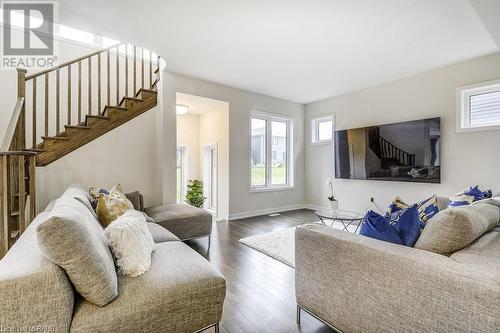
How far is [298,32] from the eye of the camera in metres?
3.03

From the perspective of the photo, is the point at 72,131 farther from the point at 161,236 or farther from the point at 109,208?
the point at 161,236

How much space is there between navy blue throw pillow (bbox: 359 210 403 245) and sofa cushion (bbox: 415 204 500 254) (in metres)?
0.13

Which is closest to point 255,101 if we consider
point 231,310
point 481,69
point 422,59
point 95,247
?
point 422,59

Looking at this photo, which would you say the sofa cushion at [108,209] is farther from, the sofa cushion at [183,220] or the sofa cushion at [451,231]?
the sofa cushion at [451,231]

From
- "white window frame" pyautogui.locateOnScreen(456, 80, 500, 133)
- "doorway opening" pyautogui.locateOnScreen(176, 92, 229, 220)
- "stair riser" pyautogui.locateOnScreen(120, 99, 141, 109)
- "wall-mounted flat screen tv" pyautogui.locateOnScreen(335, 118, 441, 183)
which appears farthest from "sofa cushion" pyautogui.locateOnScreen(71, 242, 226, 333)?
"white window frame" pyautogui.locateOnScreen(456, 80, 500, 133)

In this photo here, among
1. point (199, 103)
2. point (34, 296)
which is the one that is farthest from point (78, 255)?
point (199, 103)

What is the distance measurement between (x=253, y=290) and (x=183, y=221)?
1.45 metres

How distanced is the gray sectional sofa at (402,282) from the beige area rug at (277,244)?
129cm

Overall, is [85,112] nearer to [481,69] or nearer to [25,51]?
[25,51]

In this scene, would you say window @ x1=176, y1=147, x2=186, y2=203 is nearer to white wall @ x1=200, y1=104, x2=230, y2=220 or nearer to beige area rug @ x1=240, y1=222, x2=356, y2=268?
white wall @ x1=200, y1=104, x2=230, y2=220

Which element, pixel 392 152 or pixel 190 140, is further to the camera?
pixel 190 140

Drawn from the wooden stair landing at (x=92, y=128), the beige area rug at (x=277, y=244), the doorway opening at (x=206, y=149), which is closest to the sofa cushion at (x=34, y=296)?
the beige area rug at (x=277, y=244)

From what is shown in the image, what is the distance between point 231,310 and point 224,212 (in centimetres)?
333

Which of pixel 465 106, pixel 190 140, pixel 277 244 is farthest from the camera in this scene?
pixel 190 140
